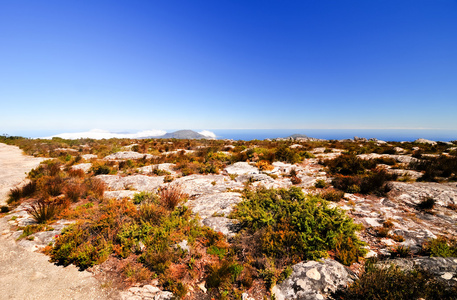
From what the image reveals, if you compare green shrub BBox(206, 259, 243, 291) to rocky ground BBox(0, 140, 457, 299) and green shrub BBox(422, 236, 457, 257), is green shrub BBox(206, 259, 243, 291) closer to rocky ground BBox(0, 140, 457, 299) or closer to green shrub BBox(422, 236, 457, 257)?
rocky ground BBox(0, 140, 457, 299)

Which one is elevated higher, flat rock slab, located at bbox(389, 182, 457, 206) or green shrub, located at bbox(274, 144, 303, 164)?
green shrub, located at bbox(274, 144, 303, 164)

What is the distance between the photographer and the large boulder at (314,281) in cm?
347

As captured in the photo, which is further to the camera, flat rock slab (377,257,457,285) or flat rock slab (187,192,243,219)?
flat rock slab (187,192,243,219)

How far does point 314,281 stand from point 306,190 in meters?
5.27

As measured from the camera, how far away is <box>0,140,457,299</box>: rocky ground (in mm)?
3695

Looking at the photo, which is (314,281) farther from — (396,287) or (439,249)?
(439,249)

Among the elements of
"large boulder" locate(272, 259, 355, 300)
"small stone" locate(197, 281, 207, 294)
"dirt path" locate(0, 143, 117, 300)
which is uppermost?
"large boulder" locate(272, 259, 355, 300)

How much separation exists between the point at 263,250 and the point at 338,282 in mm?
1744

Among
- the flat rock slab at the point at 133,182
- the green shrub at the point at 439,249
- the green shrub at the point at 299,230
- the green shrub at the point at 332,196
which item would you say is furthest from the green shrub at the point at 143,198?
the green shrub at the point at 439,249

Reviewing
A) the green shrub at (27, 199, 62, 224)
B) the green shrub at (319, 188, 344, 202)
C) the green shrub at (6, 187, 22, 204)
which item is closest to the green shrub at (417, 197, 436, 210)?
the green shrub at (319, 188, 344, 202)

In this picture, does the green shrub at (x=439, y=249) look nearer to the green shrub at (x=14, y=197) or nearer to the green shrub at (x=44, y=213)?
the green shrub at (x=44, y=213)

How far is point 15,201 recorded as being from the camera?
778cm

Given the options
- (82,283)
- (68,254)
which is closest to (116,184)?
(68,254)

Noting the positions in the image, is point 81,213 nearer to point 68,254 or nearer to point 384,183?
point 68,254
